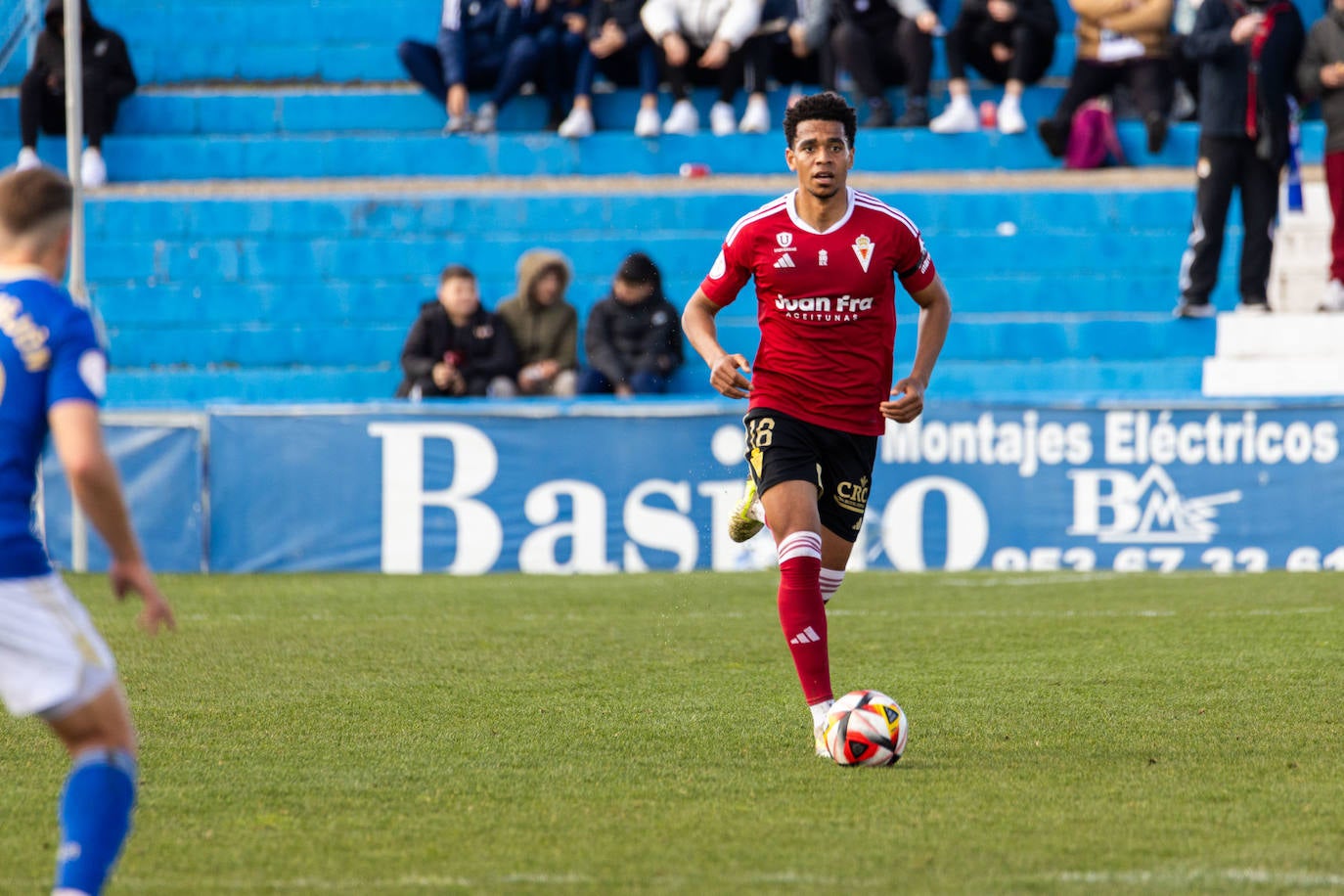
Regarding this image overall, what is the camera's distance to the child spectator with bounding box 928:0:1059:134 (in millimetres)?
17141

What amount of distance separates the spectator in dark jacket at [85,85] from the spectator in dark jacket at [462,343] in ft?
15.5

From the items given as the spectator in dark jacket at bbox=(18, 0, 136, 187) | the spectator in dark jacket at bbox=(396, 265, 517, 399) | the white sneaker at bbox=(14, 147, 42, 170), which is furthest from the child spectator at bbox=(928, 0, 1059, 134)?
the white sneaker at bbox=(14, 147, 42, 170)

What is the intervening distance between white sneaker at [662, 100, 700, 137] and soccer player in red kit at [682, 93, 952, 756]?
11.3 meters

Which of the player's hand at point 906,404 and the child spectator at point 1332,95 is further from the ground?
the child spectator at point 1332,95

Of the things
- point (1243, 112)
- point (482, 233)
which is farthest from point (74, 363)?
point (482, 233)

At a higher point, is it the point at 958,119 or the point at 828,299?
the point at 958,119

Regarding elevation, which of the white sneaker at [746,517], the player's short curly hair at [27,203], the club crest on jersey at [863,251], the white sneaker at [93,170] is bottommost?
the white sneaker at [746,517]

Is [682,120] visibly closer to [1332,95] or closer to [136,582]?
[1332,95]

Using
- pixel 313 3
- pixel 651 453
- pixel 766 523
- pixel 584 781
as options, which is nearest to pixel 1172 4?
pixel 651 453

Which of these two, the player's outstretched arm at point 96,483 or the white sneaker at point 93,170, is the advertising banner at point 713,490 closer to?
the white sneaker at point 93,170

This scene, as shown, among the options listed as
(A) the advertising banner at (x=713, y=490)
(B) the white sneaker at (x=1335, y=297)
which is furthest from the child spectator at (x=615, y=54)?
(B) the white sneaker at (x=1335, y=297)

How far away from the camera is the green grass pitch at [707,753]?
444 centimetres

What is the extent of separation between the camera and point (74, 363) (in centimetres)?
362

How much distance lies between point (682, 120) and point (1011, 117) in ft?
9.68
